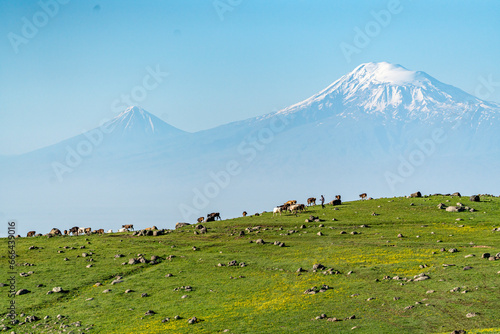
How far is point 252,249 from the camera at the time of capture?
214 ft

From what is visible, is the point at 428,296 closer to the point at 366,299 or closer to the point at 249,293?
the point at 366,299

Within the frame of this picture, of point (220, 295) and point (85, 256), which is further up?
point (85, 256)

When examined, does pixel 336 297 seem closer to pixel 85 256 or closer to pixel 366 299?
pixel 366 299

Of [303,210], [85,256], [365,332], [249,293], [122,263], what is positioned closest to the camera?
[365,332]

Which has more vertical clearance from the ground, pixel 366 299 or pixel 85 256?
pixel 85 256

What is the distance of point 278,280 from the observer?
5212 cm

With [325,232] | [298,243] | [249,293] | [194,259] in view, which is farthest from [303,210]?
[249,293]

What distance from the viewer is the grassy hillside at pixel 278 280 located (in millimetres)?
41094

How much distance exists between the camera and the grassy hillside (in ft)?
135

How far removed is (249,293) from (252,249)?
638 inches

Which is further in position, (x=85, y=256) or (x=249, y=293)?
(x=85, y=256)

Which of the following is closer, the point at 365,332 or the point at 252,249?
the point at 365,332

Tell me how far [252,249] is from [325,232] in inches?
466

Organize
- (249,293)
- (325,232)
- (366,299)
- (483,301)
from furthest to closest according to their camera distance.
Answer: (325,232), (249,293), (366,299), (483,301)
